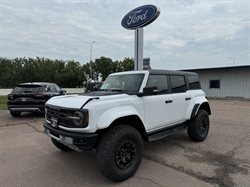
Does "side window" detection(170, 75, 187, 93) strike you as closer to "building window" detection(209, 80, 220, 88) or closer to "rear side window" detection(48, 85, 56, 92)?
"rear side window" detection(48, 85, 56, 92)

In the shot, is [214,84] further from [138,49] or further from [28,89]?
[28,89]

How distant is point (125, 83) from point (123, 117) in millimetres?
999

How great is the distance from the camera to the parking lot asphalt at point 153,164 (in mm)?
2973

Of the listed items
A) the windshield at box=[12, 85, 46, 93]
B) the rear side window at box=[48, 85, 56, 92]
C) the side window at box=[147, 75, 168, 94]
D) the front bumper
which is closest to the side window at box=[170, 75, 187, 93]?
the side window at box=[147, 75, 168, 94]

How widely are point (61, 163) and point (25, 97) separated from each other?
17.9 feet

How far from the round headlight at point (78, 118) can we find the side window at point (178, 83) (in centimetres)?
244

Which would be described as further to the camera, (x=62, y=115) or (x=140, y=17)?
(x=140, y=17)

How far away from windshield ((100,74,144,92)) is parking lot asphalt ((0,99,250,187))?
1534 millimetres

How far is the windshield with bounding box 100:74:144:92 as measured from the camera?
148 inches

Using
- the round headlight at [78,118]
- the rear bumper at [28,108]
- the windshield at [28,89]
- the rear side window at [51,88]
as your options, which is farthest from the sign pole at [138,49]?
the round headlight at [78,118]

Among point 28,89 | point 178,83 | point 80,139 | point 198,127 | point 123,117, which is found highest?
point 178,83

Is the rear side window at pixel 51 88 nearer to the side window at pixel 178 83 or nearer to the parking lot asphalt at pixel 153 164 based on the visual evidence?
the parking lot asphalt at pixel 153 164

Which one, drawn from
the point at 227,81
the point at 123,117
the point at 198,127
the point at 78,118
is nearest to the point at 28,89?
the point at 78,118

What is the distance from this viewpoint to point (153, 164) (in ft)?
11.8
